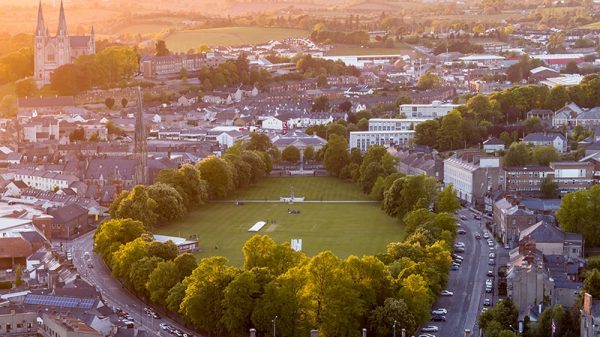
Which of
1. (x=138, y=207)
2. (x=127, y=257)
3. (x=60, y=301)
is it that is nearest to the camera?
(x=60, y=301)

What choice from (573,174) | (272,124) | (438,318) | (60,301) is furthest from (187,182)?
(272,124)

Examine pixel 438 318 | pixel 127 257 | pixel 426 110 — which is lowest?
pixel 438 318

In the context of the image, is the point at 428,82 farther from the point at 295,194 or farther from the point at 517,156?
the point at 295,194

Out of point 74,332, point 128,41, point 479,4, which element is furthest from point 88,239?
point 479,4

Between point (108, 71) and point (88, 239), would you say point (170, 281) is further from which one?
point (108, 71)

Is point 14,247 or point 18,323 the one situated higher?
point 18,323

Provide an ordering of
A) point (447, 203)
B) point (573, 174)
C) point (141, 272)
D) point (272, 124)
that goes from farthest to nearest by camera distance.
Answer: point (272, 124) < point (573, 174) < point (447, 203) < point (141, 272)
